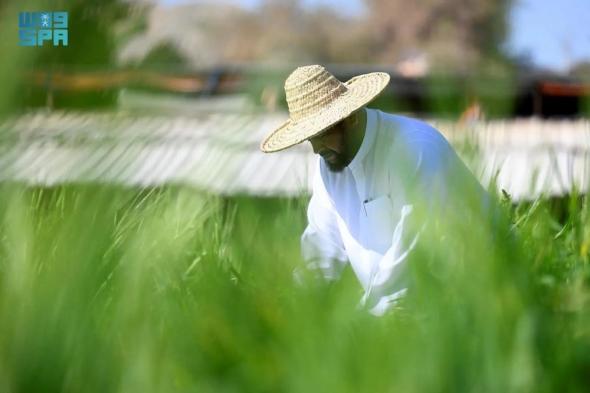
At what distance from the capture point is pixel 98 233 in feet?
2.13

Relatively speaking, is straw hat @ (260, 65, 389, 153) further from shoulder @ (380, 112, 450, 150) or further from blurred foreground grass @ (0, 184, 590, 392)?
blurred foreground grass @ (0, 184, 590, 392)

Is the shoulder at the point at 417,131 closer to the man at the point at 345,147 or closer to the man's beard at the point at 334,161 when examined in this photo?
the man at the point at 345,147

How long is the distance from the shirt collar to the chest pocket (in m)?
0.10

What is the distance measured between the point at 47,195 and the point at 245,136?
170mm

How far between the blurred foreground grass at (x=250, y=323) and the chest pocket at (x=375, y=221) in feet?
3.55

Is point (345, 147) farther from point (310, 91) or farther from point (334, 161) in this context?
point (310, 91)

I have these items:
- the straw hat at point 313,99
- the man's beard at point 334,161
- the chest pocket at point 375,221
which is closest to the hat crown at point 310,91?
the straw hat at point 313,99

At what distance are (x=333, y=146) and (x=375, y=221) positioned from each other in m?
0.22

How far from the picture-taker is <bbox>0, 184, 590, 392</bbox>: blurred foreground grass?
0.55m

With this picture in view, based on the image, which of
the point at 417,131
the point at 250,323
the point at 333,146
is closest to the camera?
the point at 250,323

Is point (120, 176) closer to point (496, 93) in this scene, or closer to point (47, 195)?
point (47, 195)

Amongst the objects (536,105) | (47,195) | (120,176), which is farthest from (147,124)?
(536,105)

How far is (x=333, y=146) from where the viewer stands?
2.30m

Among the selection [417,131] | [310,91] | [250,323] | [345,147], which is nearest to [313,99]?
[310,91]
